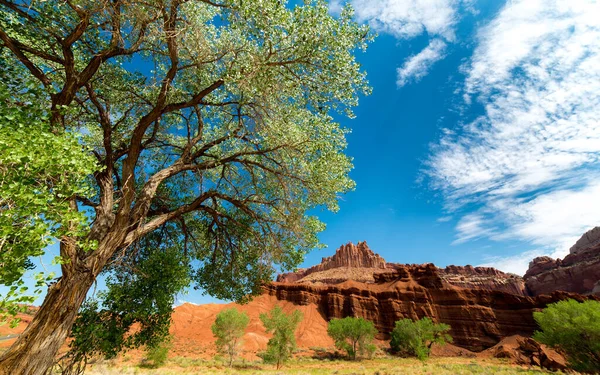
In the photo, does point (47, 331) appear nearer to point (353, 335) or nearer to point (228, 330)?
point (228, 330)

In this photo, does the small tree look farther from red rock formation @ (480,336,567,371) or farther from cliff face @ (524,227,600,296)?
cliff face @ (524,227,600,296)

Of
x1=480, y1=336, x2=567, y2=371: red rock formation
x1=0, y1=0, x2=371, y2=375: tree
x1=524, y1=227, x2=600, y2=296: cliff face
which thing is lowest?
x1=480, y1=336, x2=567, y2=371: red rock formation

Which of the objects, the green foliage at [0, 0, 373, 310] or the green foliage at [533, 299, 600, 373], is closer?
the green foliage at [0, 0, 373, 310]

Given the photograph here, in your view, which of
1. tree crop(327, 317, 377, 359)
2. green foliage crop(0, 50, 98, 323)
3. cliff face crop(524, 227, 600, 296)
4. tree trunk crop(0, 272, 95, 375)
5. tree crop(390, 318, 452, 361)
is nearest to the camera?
green foliage crop(0, 50, 98, 323)

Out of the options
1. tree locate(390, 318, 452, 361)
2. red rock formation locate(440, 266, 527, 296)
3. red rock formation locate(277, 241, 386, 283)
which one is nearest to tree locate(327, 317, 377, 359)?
tree locate(390, 318, 452, 361)

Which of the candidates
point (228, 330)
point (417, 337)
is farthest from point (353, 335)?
point (228, 330)

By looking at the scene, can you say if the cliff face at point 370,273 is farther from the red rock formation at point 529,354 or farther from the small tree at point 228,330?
the small tree at point 228,330

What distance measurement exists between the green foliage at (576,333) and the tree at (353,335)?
28644mm

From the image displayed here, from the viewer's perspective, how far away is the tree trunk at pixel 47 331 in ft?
16.1

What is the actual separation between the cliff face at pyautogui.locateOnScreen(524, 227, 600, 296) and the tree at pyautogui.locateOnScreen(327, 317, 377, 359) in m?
78.8

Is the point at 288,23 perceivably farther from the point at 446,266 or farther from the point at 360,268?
the point at 446,266

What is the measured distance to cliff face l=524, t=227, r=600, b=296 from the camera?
89125 millimetres

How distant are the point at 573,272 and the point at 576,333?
10408 centimetres

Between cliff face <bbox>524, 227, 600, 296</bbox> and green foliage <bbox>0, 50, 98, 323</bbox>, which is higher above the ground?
cliff face <bbox>524, 227, 600, 296</bbox>
